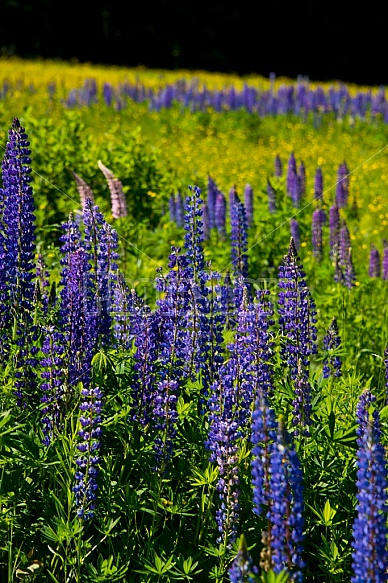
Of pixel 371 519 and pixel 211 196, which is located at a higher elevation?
pixel 211 196

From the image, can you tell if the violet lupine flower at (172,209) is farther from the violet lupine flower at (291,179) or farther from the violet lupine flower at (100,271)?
the violet lupine flower at (100,271)

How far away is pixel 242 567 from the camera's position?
2059 mm

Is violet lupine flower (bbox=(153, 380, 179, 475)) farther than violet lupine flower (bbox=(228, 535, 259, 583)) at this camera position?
Yes

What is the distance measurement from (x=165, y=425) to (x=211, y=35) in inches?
1287

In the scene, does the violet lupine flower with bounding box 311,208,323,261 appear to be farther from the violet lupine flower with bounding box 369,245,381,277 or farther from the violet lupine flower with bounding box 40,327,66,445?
the violet lupine flower with bounding box 40,327,66,445

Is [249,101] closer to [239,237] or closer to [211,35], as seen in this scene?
[239,237]

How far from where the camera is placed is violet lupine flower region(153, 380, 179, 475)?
9.69ft

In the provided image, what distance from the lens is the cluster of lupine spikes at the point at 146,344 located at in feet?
9.39

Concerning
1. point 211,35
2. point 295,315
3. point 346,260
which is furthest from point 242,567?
point 211,35

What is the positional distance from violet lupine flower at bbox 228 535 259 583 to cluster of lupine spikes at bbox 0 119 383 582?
0.50m

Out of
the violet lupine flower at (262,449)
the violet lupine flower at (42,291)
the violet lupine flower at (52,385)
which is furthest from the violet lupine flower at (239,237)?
the violet lupine flower at (262,449)

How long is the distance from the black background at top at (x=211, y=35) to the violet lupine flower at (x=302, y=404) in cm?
2933

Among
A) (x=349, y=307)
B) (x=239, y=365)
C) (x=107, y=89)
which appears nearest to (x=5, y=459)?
(x=239, y=365)

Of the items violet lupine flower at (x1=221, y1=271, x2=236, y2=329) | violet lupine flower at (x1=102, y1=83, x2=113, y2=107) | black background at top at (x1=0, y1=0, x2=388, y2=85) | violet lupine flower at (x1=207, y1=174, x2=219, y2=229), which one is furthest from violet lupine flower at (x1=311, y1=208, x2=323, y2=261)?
black background at top at (x1=0, y1=0, x2=388, y2=85)
